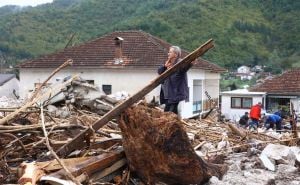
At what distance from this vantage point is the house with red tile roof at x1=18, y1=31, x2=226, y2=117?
82.2ft

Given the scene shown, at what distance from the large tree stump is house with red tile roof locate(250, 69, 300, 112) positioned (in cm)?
3070

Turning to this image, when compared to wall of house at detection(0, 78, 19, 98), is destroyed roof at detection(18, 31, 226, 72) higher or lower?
higher

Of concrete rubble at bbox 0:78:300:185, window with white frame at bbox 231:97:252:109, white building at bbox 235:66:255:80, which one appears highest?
white building at bbox 235:66:255:80

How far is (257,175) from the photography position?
5.08m

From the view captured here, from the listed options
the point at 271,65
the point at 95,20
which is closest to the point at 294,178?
the point at 271,65

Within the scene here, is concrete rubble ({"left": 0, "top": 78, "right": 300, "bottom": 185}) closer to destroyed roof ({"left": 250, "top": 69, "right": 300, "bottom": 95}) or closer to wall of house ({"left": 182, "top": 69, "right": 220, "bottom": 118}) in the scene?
wall of house ({"left": 182, "top": 69, "right": 220, "bottom": 118})

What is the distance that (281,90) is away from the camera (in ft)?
114

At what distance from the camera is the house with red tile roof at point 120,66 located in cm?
2505

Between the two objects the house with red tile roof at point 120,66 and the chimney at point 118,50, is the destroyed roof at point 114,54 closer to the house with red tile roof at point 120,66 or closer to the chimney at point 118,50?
the house with red tile roof at point 120,66

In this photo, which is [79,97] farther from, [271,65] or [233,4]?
[233,4]

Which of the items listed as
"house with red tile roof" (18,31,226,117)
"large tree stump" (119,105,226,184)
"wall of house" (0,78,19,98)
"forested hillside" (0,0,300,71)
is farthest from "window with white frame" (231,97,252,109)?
"large tree stump" (119,105,226,184)

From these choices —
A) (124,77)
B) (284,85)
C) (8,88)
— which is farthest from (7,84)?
(284,85)

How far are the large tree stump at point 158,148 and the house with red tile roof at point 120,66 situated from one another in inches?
761

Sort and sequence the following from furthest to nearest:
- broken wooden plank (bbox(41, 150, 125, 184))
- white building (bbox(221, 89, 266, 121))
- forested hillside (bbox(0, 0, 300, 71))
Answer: forested hillside (bbox(0, 0, 300, 71)) → white building (bbox(221, 89, 266, 121)) → broken wooden plank (bbox(41, 150, 125, 184))
